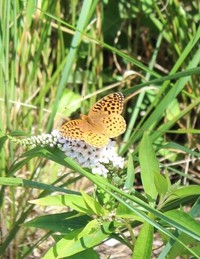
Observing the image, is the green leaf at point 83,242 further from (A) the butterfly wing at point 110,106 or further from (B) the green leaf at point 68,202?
(A) the butterfly wing at point 110,106

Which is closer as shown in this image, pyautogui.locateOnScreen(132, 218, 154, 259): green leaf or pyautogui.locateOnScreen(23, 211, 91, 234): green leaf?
pyautogui.locateOnScreen(132, 218, 154, 259): green leaf

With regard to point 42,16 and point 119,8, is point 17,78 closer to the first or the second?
point 42,16

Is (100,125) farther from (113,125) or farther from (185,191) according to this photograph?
(185,191)

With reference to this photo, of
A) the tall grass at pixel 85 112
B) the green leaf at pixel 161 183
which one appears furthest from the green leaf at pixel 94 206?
the green leaf at pixel 161 183

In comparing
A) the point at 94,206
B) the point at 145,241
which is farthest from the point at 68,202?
the point at 145,241

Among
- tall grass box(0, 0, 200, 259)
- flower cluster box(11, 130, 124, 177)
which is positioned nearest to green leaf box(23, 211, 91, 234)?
tall grass box(0, 0, 200, 259)

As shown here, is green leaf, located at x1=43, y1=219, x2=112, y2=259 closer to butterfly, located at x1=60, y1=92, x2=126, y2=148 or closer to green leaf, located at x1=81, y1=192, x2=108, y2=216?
green leaf, located at x1=81, y1=192, x2=108, y2=216
